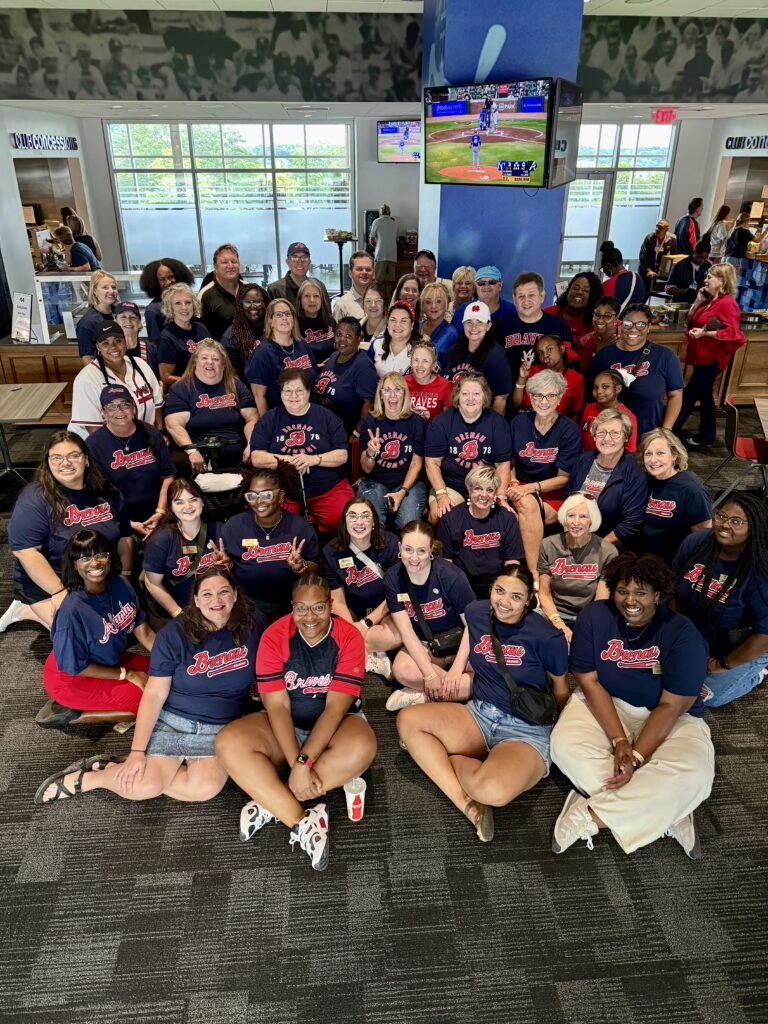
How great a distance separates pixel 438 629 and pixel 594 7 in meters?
6.20

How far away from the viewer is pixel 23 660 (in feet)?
12.4

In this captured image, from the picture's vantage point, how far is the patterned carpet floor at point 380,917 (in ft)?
7.32

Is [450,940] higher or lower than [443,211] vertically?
lower

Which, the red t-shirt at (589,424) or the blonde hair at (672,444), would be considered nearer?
the blonde hair at (672,444)

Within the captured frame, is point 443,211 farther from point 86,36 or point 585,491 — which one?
point 86,36

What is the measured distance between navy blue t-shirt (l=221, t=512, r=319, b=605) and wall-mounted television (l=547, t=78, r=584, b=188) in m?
3.28

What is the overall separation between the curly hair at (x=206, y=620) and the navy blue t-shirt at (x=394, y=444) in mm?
1617

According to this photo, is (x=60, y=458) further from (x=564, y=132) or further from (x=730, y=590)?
(x=564, y=132)

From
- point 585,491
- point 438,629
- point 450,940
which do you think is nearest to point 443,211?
point 585,491

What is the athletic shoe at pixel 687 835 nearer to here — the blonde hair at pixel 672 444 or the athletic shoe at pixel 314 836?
the athletic shoe at pixel 314 836

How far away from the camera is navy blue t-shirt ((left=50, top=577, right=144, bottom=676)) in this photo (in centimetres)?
297

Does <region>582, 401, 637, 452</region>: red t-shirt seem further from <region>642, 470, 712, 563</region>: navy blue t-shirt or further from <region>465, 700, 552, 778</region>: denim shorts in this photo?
<region>465, 700, 552, 778</region>: denim shorts

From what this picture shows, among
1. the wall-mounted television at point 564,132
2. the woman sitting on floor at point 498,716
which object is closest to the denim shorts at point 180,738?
the woman sitting on floor at point 498,716

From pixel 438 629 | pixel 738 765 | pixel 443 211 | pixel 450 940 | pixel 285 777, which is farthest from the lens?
pixel 443 211
